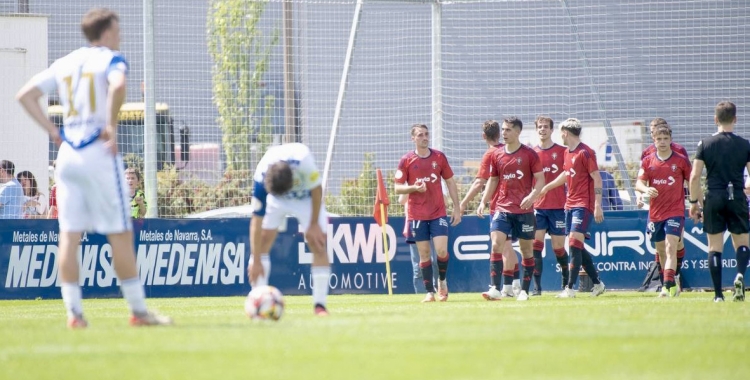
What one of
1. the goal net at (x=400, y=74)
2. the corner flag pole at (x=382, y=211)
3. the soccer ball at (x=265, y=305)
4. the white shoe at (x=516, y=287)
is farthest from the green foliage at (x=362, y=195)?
the soccer ball at (x=265, y=305)

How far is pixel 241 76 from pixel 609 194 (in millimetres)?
9207

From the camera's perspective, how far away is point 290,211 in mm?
9727


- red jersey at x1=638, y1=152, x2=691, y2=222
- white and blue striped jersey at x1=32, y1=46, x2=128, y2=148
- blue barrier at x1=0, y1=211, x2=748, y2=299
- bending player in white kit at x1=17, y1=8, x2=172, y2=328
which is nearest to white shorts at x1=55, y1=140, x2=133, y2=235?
bending player in white kit at x1=17, y1=8, x2=172, y2=328

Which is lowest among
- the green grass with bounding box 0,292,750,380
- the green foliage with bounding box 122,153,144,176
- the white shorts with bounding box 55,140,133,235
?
the green grass with bounding box 0,292,750,380

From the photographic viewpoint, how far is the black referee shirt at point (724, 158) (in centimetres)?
1270

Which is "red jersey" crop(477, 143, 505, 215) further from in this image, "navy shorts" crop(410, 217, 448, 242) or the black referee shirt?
the black referee shirt

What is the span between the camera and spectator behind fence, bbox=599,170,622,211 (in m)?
18.8

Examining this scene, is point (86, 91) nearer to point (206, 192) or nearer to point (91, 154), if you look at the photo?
point (91, 154)

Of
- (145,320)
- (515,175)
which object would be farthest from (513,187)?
(145,320)

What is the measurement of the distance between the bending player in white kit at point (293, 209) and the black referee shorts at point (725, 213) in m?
5.19

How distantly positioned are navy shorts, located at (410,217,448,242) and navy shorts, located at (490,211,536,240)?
68 cm

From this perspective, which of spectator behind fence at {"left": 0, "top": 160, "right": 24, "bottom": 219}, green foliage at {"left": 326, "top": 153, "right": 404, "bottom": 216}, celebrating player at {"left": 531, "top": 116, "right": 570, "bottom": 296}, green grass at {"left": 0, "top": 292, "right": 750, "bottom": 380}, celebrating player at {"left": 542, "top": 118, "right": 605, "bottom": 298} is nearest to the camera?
green grass at {"left": 0, "top": 292, "right": 750, "bottom": 380}

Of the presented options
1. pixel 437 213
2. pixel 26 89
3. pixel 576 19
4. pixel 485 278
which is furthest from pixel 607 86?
pixel 26 89

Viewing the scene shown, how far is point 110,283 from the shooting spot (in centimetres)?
1780
